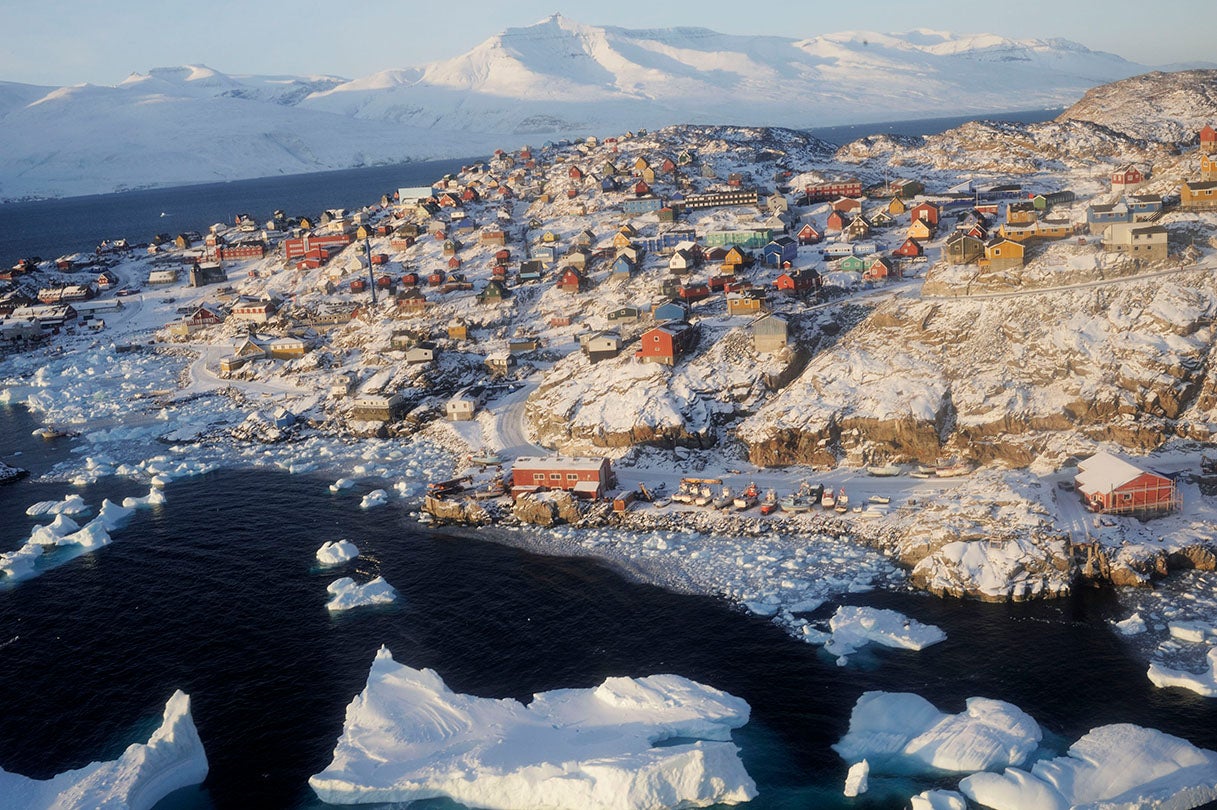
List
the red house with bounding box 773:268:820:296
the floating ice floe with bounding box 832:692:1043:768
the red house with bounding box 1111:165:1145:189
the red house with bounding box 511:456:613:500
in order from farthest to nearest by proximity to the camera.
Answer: the red house with bounding box 1111:165:1145:189
the red house with bounding box 773:268:820:296
the red house with bounding box 511:456:613:500
the floating ice floe with bounding box 832:692:1043:768

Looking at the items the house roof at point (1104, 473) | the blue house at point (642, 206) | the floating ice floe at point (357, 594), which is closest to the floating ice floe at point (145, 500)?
the floating ice floe at point (357, 594)

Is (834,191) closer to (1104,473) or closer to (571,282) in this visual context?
(571,282)

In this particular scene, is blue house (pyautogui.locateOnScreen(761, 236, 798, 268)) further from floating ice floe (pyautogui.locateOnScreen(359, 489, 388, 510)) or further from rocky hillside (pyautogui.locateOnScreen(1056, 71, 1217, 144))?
rocky hillside (pyautogui.locateOnScreen(1056, 71, 1217, 144))

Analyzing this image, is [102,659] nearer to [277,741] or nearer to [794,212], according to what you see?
[277,741]

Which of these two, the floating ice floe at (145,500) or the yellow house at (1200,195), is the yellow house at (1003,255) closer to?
the yellow house at (1200,195)

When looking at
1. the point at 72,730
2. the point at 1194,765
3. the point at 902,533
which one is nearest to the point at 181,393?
the point at 72,730

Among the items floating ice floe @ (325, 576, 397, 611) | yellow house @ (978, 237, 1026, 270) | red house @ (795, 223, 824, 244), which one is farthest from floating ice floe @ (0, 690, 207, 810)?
red house @ (795, 223, 824, 244)
